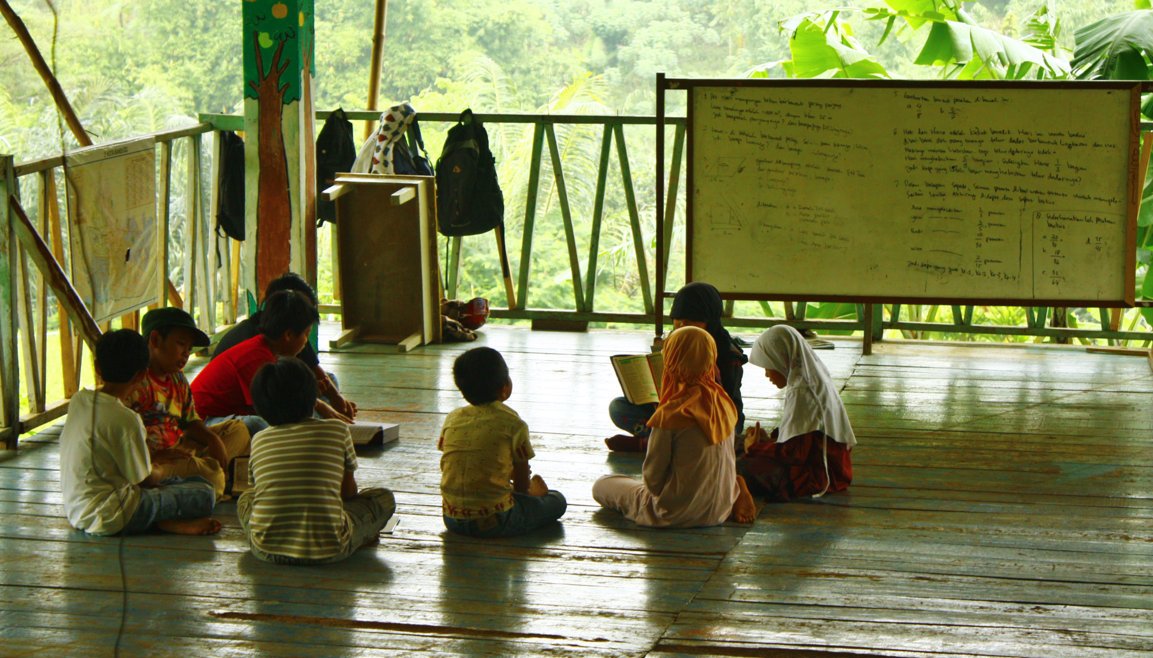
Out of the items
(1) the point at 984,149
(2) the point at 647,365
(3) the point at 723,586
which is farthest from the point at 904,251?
(3) the point at 723,586

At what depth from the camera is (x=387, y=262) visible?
7.08m

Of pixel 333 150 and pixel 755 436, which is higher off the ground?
pixel 333 150

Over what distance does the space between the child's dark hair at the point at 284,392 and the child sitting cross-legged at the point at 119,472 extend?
38 cm

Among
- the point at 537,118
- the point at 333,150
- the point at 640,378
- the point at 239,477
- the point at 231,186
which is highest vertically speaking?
the point at 537,118

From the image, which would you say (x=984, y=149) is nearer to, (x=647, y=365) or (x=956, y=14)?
(x=647, y=365)

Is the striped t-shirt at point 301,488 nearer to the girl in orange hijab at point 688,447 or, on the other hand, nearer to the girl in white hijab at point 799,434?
the girl in orange hijab at point 688,447

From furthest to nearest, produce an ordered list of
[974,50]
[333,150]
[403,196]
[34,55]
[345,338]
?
[974,50], [333,150], [345,338], [403,196], [34,55]

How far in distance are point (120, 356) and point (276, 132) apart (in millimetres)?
2625

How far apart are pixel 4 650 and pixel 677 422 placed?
6.47ft

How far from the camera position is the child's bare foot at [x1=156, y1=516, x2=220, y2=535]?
3990mm

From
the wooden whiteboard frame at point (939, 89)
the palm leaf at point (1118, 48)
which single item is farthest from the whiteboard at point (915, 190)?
the palm leaf at point (1118, 48)

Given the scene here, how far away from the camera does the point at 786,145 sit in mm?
6148

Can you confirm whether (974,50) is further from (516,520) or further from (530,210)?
(516,520)

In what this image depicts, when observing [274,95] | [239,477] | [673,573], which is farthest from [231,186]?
[673,573]
